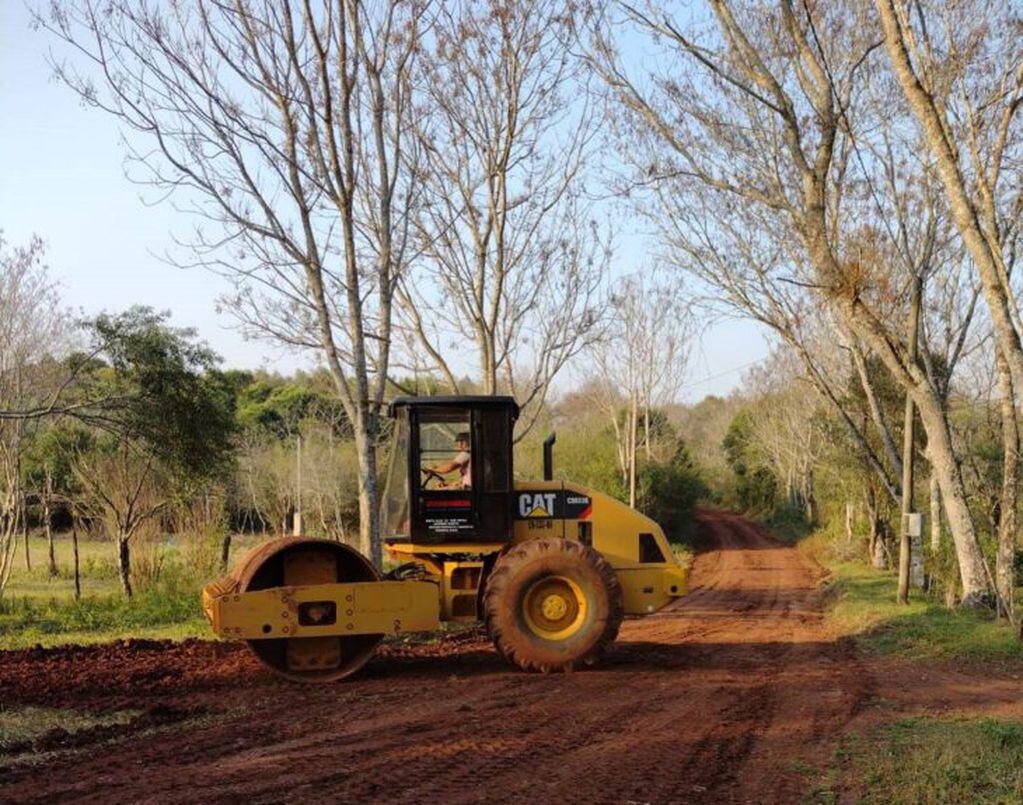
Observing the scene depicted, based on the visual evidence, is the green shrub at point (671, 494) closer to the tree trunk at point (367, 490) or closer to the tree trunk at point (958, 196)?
the tree trunk at point (367, 490)

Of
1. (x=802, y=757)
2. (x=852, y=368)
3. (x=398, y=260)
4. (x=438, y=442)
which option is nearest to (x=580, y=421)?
(x=852, y=368)

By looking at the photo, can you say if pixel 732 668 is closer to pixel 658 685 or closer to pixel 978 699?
pixel 658 685

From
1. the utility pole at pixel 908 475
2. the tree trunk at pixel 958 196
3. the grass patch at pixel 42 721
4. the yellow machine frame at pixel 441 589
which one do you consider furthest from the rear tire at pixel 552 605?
the utility pole at pixel 908 475

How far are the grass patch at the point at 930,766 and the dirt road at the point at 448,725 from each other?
297mm

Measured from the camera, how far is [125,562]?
20.0m

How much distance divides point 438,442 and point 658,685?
3.23m

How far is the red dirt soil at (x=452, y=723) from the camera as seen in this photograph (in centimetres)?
628

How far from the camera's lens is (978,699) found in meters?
9.62

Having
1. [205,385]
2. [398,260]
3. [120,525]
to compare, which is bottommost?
[120,525]

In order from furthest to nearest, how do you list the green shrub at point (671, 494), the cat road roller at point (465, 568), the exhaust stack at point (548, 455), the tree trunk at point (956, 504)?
1. the green shrub at point (671, 494)
2. the tree trunk at point (956, 504)
3. the exhaust stack at point (548, 455)
4. the cat road roller at point (465, 568)

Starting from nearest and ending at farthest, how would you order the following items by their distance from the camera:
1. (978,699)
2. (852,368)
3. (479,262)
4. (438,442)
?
(978,699), (438,442), (479,262), (852,368)

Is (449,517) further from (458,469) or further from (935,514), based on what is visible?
(935,514)

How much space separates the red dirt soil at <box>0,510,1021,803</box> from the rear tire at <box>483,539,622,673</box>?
0.85 feet

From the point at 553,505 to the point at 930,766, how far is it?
5.25m
